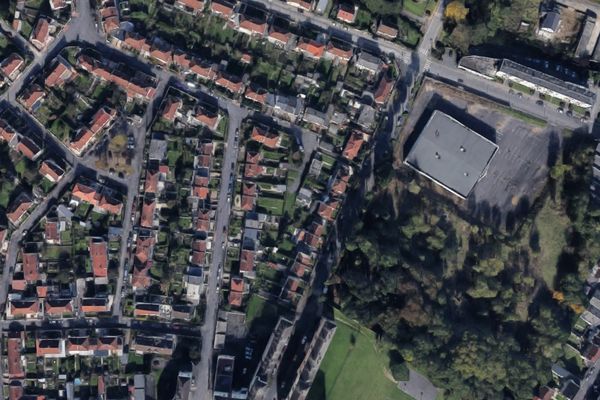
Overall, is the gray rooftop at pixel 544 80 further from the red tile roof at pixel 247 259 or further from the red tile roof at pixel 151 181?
the red tile roof at pixel 151 181

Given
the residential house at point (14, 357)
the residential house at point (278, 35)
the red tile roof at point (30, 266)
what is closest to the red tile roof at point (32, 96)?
the red tile roof at point (30, 266)

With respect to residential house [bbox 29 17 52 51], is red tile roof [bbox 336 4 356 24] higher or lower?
higher

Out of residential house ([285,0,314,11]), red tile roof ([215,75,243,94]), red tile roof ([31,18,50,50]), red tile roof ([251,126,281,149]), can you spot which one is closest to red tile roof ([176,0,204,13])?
red tile roof ([215,75,243,94])

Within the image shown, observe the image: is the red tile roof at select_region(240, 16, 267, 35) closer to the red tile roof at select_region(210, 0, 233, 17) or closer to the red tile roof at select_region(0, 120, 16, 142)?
the red tile roof at select_region(210, 0, 233, 17)

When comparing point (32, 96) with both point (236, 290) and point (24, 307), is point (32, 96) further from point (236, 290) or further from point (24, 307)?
point (236, 290)

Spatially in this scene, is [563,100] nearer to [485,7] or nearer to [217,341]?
[485,7]

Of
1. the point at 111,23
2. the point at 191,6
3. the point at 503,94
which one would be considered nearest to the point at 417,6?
the point at 503,94

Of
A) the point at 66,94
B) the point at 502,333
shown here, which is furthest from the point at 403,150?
the point at 66,94
